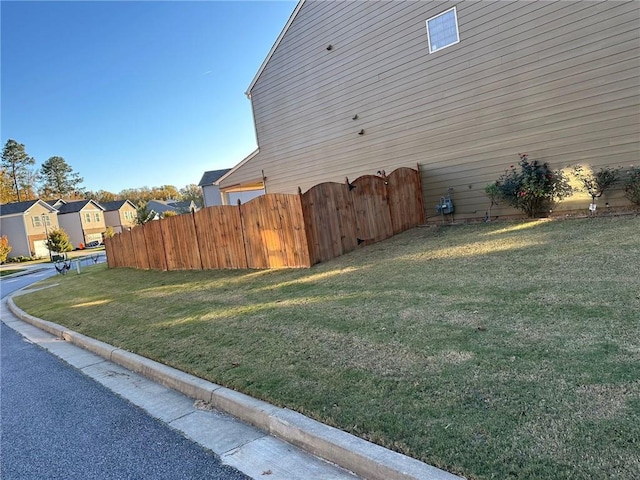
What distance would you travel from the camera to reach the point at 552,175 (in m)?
9.32

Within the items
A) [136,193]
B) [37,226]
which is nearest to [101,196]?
[136,193]

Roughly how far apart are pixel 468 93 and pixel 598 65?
2738 mm

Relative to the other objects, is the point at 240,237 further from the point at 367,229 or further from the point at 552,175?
the point at 552,175

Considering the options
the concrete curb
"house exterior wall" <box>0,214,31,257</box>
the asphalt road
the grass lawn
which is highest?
"house exterior wall" <box>0,214,31,257</box>

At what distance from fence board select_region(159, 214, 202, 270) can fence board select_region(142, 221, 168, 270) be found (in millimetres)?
349

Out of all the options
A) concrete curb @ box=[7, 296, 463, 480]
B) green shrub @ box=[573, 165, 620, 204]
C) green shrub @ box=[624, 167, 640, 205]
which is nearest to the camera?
concrete curb @ box=[7, 296, 463, 480]

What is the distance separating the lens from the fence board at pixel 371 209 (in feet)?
33.7

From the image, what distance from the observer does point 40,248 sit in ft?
155

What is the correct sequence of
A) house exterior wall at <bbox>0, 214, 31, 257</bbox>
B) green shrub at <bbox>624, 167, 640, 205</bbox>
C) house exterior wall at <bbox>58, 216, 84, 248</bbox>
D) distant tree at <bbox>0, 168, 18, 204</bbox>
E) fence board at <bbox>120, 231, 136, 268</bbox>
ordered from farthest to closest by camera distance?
distant tree at <bbox>0, 168, 18, 204</bbox> < house exterior wall at <bbox>58, 216, 84, 248</bbox> < house exterior wall at <bbox>0, 214, 31, 257</bbox> < fence board at <bbox>120, 231, 136, 268</bbox> < green shrub at <bbox>624, 167, 640, 205</bbox>

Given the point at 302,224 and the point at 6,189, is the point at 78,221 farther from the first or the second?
the point at 302,224

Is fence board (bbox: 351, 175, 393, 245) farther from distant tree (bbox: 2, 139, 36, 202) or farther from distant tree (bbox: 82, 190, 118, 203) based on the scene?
distant tree (bbox: 82, 190, 118, 203)

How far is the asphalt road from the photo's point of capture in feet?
9.53

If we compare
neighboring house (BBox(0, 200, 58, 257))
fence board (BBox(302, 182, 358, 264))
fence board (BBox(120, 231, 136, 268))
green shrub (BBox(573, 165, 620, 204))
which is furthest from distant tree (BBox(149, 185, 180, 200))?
green shrub (BBox(573, 165, 620, 204))

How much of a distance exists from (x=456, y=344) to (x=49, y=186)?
84405 millimetres
